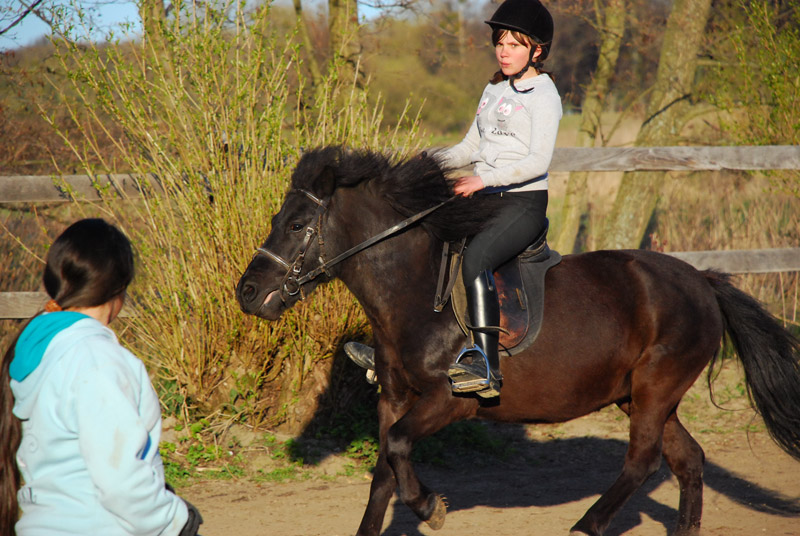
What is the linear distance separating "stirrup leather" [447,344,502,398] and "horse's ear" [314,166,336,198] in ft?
3.50

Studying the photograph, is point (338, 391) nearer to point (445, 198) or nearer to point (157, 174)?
Answer: point (157, 174)

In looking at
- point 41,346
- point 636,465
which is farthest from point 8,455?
point 636,465

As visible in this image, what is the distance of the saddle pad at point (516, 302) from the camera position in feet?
12.4

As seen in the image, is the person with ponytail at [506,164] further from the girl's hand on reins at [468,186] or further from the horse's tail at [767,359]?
the horse's tail at [767,359]

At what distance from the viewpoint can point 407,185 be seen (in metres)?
3.83

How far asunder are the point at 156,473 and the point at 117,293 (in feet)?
1.71

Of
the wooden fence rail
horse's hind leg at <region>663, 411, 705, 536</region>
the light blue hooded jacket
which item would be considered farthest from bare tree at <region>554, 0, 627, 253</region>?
the light blue hooded jacket

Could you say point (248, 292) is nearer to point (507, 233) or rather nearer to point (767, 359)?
point (507, 233)

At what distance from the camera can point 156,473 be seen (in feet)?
6.63

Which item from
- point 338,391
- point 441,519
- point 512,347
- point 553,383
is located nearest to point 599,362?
point 553,383

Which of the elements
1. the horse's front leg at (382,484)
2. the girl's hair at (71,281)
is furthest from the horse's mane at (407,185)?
the girl's hair at (71,281)

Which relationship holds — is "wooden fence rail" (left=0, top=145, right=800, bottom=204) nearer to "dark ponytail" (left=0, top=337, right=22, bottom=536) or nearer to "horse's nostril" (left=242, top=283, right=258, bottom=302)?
"horse's nostril" (left=242, top=283, right=258, bottom=302)

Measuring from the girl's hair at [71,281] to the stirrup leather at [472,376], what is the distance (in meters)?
1.88

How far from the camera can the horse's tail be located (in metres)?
4.67
